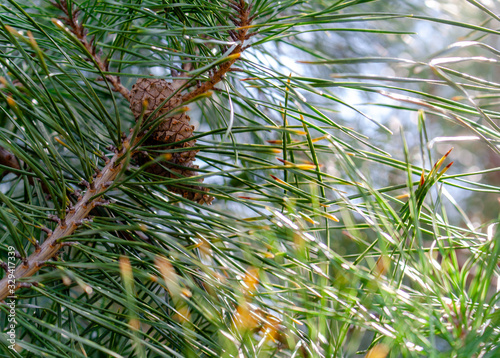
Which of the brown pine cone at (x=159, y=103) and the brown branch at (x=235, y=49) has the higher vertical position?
the brown branch at (x=235, y=49)

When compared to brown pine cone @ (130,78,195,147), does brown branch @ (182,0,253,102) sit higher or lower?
higher

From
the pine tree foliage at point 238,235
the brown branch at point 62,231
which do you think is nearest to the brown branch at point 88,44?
the pine tree foliage at point 238,235

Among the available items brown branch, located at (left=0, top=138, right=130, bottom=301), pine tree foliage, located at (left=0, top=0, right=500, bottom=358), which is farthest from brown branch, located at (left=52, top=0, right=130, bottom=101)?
brown branch, located at (left=0, top=138, right=130, bottom=301)

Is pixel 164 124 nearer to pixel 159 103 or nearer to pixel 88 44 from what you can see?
pixel 159 103

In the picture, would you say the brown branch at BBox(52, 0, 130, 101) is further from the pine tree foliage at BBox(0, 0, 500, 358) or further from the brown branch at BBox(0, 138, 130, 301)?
the brown branch at BBox(0, 138, 130, 301)

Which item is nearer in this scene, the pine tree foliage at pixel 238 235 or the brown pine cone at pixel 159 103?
the pine tree foliage at pixel 238 235

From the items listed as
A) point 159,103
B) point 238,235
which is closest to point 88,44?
point 159,103

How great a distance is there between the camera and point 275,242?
14.0 inches

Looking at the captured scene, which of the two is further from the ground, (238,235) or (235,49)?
(235,49)

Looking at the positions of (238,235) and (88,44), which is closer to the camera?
(238,235)

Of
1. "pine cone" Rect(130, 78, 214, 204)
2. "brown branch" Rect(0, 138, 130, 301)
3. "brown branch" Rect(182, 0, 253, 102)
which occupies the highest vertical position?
"brown branch" Rect(182, 0, 253, 102)

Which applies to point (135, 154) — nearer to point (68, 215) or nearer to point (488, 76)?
point (68, 215)

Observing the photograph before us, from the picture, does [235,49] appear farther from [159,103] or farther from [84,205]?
[84,205]

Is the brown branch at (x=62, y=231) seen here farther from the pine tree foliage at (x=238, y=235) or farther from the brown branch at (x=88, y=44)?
the brown branch at (x=88, y=44)
